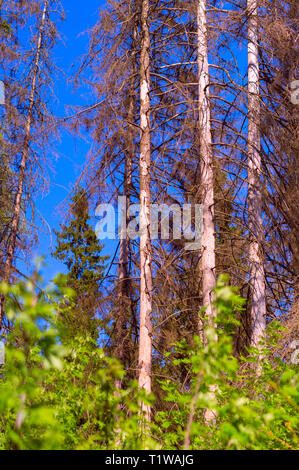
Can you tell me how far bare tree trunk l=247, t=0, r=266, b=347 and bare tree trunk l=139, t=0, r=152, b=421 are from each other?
5.45 ft

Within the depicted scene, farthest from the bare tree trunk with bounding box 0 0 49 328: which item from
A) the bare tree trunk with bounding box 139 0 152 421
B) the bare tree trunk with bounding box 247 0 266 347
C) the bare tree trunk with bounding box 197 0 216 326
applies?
the bare tree trunk with bounding box 247 0 266 347

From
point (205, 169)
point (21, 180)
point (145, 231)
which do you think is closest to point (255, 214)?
point (205, 169)

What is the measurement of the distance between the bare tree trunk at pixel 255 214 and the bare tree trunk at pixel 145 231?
1.66m

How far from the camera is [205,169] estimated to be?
8.24m

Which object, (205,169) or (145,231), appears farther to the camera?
(205,169)

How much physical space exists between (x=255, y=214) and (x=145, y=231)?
1926 mm

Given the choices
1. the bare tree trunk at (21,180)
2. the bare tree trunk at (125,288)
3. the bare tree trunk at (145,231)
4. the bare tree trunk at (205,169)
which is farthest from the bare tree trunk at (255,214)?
the bare tree trunk at (21,180)

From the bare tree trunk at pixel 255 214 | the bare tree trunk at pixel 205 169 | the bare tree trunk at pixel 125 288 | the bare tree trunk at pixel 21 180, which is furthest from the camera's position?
the bare tree trunk at pixel 21 180

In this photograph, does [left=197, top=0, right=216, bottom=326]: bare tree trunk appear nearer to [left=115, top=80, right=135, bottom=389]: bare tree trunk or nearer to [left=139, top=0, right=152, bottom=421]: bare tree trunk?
[left=139, top=0, right=152, bottom=421]: bare tree trunk

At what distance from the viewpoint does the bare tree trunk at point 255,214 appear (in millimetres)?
8383

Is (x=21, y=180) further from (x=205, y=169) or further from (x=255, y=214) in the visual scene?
(x=255, y=214)

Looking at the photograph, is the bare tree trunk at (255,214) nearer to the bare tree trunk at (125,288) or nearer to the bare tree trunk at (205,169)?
the bare tree trunk at (205,169)

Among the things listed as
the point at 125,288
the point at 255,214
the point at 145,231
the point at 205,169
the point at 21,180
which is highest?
the point at 21,180

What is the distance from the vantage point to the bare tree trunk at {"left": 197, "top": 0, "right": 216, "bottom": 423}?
792cm
